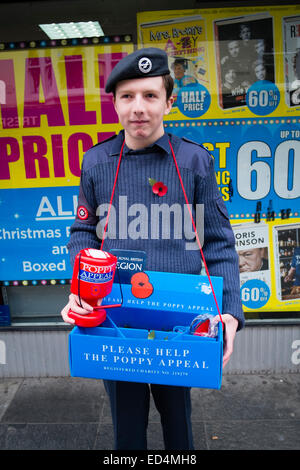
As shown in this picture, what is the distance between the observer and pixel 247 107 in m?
2.89

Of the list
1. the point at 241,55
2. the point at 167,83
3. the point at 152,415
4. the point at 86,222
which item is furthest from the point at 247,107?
the point at 152,415

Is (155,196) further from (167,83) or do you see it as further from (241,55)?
(241,55)

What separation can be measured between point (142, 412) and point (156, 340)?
0.67 m

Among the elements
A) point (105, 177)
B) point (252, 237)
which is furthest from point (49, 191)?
point (252, 237)

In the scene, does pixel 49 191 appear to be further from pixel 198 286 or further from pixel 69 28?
pixel 198 286

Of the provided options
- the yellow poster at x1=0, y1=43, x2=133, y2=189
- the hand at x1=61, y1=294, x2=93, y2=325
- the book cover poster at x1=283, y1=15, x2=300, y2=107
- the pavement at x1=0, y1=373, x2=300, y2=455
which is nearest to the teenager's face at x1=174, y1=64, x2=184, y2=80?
the yellow poster at x1=0, y1=43, x2=133, y2=189

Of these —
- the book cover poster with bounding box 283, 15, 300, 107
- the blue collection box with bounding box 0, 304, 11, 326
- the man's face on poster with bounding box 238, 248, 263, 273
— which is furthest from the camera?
the blue collection box with bounding box 0, 304, 11, 326

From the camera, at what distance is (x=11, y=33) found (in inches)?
111

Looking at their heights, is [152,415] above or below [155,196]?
below

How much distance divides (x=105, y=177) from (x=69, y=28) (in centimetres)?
178

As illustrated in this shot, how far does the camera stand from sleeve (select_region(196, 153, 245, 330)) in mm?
1627

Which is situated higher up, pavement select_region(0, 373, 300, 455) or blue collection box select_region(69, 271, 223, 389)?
blue collection box select_region(69, 271, 223, 389)

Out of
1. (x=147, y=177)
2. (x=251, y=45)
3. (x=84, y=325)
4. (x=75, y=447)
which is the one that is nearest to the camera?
(x=84, y=325)

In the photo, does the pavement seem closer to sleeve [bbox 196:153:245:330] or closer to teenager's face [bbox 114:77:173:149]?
sleeve [bbox 196:153:245:330]
